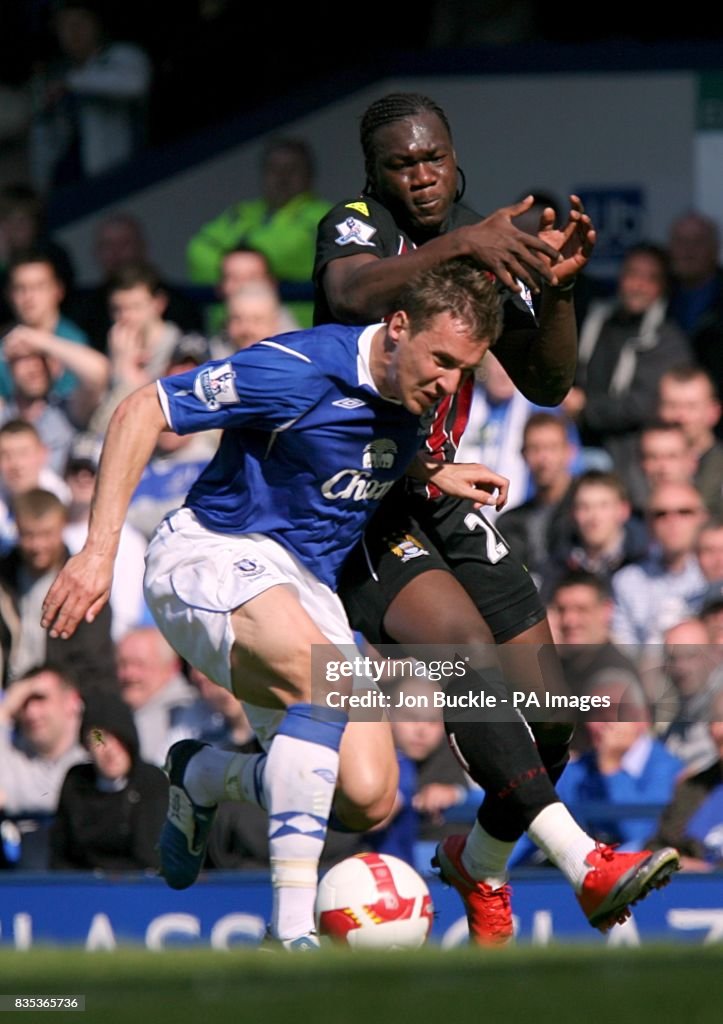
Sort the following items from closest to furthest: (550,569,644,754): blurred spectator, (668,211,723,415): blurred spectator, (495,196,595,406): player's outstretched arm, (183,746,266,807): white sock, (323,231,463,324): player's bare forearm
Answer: (323,231,463,324): player's bare forearm, (495,196,595,406): player's outstretched arm, (183,746,266,807): white sock, (550,569,644,754): blurred spectator, (668,211,723,415): blurred spectator

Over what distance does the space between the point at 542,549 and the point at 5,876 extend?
308cm

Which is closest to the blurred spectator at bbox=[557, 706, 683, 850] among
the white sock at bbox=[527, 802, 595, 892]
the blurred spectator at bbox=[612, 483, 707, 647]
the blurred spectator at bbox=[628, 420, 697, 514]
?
the blurred spectator at bbox=[612, 483, 707, 647]

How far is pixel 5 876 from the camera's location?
7656 mm

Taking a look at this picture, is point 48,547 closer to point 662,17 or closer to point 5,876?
point 5,876

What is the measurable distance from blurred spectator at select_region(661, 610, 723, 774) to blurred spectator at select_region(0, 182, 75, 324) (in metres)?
4.40

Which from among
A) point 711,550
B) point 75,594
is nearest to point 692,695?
point 711,550

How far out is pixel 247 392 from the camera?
5578 mm

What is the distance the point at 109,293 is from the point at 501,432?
95.0 inches

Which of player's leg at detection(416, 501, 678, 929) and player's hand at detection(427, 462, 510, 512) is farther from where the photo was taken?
player's hand at detection(427, 462, 510, 512)

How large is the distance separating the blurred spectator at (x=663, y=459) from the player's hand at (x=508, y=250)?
419 cm

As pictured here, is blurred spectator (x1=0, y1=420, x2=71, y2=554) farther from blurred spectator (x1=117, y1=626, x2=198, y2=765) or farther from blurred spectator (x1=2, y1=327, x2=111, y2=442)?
blurred spectator (x1=117, y1=626, x2=198, y2=765)

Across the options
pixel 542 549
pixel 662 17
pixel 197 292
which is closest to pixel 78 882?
pixel 542 549

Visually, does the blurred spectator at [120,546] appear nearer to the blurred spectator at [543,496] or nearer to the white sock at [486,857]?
the blurred spectator at [543,496]

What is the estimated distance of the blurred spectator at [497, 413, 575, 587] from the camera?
9.27 m
